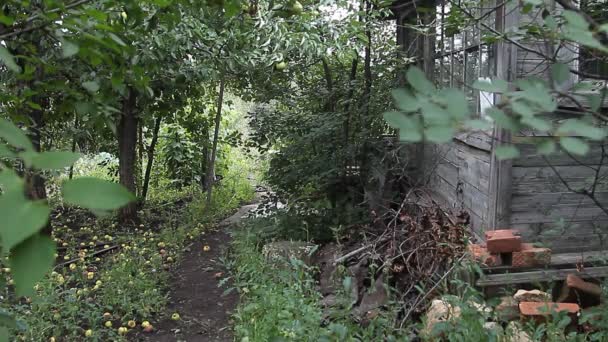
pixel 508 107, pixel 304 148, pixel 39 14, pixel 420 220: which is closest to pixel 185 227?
pixel 304 148

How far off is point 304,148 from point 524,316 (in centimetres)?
355

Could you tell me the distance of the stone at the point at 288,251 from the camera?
4373 millimetres

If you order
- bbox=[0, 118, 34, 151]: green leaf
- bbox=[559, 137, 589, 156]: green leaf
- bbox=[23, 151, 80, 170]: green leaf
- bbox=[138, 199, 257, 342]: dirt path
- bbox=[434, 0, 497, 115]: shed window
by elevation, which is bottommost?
bbox=[138, 199, 257, 342]: dirt path

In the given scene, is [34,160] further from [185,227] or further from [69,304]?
[185,227]

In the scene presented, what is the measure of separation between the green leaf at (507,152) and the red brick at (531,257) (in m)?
2.66

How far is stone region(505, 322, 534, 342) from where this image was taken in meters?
2.12

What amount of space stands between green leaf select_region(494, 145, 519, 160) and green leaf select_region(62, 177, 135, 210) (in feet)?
1.50

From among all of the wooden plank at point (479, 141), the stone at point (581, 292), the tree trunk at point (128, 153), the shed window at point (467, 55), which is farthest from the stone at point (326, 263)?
the tree trunk at point (128, 153)

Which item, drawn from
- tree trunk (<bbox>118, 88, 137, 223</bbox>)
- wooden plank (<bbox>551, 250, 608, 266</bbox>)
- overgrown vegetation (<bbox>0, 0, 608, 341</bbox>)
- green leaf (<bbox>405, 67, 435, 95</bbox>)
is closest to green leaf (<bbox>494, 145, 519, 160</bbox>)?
overgrown vegetation (<bbox>0, 0, 608, 341</bbox>)

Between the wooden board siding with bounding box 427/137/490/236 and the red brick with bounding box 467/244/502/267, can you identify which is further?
the wooden board siding with bounding box 427/137/490/236

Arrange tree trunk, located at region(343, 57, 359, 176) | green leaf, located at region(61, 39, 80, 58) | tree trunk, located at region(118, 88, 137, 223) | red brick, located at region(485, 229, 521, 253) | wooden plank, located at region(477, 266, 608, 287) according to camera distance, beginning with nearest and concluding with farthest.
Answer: green leaf, located at region(61, 39, 80, 58)
wooden plank, located at region(477, 266, 608, 287)
red brick, located at region(485, 229, 521, 253)
tree trunk, located at region(343, 57, 359, 176)
tree trunk, located at region(118, 88, 137, 223)

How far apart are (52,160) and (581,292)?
290 centimetres

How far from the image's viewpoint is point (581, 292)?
2877 millimetres

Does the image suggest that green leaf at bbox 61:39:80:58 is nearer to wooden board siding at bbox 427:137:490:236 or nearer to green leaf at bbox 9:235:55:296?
green leaf at bbox 9:235:55:296
